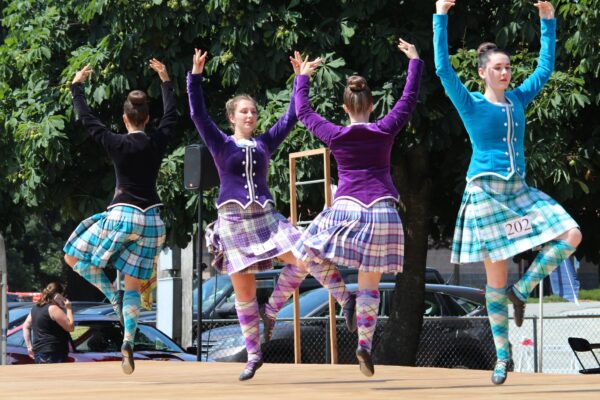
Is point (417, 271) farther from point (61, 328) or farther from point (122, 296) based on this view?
point (122, 296)

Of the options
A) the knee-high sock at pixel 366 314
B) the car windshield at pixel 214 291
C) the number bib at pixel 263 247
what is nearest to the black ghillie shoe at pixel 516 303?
the knee-high sock at pixel 366 314

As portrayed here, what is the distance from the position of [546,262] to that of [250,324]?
2.11 meters

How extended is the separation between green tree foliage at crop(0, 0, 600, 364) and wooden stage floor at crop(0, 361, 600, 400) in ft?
13.2

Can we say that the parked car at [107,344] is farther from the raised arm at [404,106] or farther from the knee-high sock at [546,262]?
the knee-high sock at [546,262]

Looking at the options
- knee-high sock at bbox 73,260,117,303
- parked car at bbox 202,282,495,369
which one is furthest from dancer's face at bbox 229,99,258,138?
parked car at bbox 202,282,495,369

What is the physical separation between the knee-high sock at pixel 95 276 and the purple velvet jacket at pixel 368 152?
184 centimetres

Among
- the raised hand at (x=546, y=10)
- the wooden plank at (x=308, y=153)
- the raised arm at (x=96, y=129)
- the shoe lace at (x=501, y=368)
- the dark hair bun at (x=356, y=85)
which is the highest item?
the raised hand at (x=546, y=10)

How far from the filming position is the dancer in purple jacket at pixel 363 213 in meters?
7.98

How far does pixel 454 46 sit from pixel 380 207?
6487 millimetres

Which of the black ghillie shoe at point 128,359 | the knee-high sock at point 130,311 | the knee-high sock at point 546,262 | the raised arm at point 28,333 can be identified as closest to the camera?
the knee-high sock at point 546,262

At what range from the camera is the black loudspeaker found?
13148 millimetres

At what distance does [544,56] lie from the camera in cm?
795

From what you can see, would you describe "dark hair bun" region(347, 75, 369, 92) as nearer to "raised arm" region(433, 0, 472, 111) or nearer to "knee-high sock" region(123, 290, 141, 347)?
"raised arm" region(433, 0, 472, 111)

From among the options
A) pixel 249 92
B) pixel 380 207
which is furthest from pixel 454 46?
pixel 380 207
